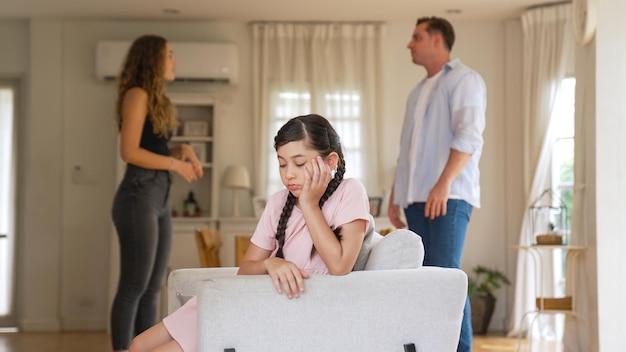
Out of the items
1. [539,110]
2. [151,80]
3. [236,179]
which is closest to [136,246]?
[151,80]

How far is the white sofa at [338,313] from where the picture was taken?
215 cm

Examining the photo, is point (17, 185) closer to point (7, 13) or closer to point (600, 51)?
point (7, 13)

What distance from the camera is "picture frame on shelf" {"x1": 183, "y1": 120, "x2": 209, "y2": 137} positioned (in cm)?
742

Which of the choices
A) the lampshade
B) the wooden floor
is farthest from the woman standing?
the lampshade

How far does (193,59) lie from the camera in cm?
725

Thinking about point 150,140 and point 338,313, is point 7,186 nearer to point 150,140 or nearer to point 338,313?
point 150,140

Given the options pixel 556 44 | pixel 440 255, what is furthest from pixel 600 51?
pixel 556 44

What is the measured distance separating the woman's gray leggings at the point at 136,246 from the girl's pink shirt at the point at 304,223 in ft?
4.59

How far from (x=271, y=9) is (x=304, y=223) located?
4.70 m

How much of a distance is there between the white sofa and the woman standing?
5.88 ft

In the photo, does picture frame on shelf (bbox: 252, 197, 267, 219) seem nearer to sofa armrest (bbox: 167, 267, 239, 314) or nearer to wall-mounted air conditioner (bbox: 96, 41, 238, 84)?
wall-mounted air conditioner (bbox: 96, 41, 238, 84)

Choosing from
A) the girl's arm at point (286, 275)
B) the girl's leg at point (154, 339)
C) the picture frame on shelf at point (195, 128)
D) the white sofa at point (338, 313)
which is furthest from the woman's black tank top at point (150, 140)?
the picture frame on shelf at point (195, 128)

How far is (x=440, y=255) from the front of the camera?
3738 millimetres

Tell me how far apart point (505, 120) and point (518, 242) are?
951 millimetres
